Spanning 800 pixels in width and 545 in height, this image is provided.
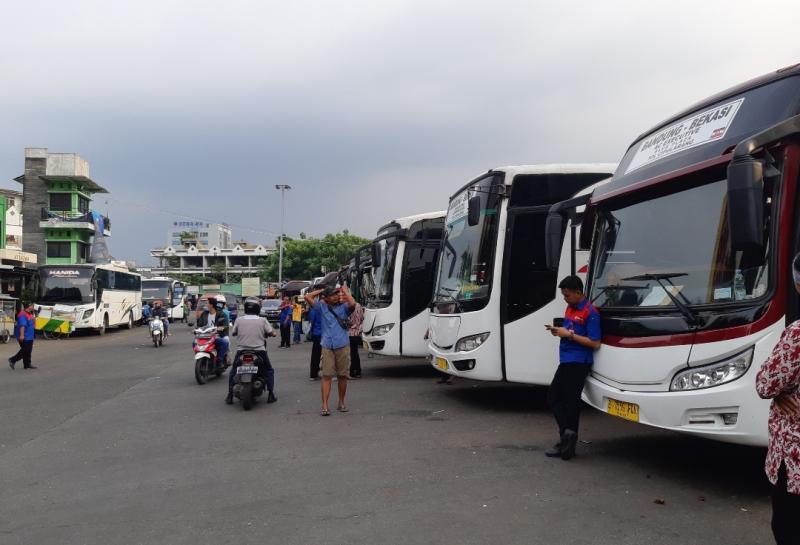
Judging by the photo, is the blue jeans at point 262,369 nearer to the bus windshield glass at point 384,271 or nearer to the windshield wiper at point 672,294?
the bus windshield glass at point 384,271

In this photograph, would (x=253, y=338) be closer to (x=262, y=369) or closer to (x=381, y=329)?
(x=262, y=369)

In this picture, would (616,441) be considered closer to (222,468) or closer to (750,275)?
(750,275)

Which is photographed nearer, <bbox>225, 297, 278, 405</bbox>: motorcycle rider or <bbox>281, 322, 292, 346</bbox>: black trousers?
<bbox>225, 297, 278, 405</bbox>: motorcycle rider

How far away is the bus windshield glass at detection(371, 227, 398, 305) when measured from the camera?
1330cm

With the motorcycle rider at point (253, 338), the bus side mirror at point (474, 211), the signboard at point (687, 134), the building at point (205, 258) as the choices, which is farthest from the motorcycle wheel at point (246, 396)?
the building at point (205, 258)

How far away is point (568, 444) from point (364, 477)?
1.89 m

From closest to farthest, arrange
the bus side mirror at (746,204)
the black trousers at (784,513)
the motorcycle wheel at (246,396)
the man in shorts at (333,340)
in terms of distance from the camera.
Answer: the black trousers at (784,513) < the bus side mirror at (746,204) < the man in shorts at (333,340) < the motorcycle wheel at (246,396)

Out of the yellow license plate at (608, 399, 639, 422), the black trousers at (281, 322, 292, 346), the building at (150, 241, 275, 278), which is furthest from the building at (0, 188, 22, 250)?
the building at (150, 241, 275, 278)

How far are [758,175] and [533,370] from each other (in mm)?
4495

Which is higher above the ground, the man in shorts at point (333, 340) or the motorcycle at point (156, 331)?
the man in shorts at point (333, 340)

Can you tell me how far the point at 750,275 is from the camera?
4.93 meters

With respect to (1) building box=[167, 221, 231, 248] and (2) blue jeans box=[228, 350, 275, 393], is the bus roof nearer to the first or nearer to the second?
(2) blue jeans box=[228, 350, 275, 393]

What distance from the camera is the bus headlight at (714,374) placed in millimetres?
4773

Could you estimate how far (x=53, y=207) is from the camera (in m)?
52.7
